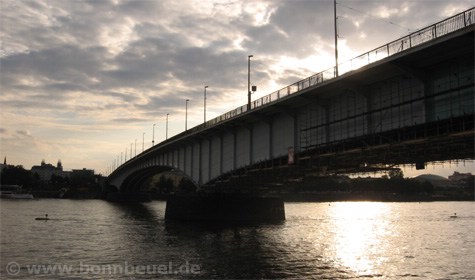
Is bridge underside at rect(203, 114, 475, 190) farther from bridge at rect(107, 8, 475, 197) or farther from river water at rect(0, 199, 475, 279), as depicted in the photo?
river water at rect(0, 199, 475, 279)

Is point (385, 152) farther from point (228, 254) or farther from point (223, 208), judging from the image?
point (223, 208)

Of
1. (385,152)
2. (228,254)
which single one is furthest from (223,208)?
(385,152)

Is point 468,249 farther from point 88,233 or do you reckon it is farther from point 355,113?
point 88,233

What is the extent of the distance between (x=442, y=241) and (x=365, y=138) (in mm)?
23800

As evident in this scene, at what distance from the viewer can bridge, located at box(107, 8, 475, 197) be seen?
29.3m

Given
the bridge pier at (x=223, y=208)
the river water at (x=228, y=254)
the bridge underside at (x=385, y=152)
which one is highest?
the bridge underside at (x=385, y=152)

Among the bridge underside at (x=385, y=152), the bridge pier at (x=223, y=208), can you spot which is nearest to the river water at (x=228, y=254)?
the bridge underside at (x=385, y=152)

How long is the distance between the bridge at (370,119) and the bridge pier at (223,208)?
349 inches

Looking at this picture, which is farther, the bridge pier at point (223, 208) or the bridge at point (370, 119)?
the bridge pier at point (223, 208)

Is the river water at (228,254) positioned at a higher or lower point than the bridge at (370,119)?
lower

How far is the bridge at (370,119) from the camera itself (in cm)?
2933

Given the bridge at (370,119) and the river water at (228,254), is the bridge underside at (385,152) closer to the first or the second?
the bridge at (370,119)

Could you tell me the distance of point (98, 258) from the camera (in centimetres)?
3825

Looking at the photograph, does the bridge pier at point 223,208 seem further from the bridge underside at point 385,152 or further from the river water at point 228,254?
the bridge underside at point 385,152
